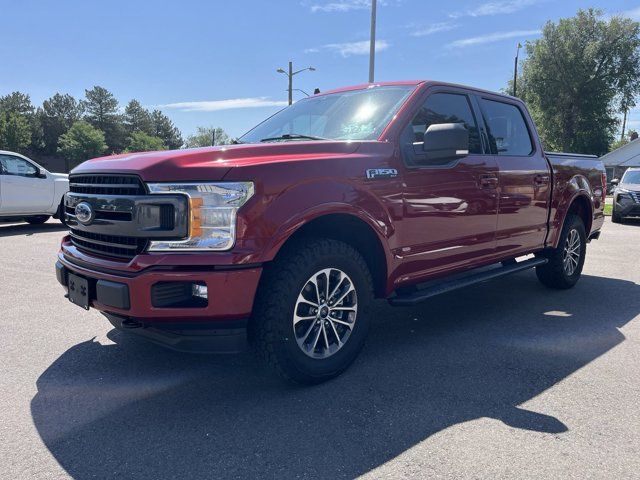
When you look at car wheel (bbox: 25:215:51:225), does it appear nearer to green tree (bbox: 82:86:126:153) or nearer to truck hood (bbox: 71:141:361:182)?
truck hood (bbox: 71:141:361:182)

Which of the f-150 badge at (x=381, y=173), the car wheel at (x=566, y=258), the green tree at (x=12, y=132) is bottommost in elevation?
the car wheel at (x=566, y=258)

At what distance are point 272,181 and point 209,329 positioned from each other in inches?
34.6

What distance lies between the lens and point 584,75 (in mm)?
38344

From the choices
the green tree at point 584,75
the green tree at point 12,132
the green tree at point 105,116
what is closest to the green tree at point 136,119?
the green tree at point 105,116

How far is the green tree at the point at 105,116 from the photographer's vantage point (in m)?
91.8

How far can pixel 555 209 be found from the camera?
18.0ft

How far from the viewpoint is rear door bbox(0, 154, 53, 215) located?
34.3ft

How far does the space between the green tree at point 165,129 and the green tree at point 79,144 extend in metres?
31.1

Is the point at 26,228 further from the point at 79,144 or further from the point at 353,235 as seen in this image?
the point at 79,144

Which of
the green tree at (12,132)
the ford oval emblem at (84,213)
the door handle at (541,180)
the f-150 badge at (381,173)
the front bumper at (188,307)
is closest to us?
the front bumper at (188,307)

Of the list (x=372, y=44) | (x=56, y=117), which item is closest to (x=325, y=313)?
(x=372, y=44)

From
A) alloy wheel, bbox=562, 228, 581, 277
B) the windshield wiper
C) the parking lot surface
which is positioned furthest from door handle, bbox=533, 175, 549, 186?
the windshield wiper

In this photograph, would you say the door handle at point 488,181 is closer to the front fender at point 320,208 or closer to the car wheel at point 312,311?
the front fender at point 320,208

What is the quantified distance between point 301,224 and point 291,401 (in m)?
1.04
